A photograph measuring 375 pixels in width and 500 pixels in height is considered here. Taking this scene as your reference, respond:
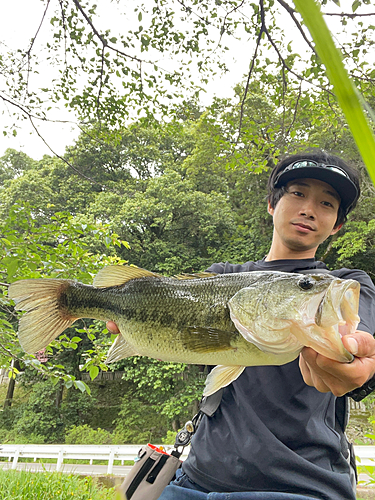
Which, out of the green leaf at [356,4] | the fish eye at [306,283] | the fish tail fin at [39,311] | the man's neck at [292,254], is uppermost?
the green leaf at [356,4]

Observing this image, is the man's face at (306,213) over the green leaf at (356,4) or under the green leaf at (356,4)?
under

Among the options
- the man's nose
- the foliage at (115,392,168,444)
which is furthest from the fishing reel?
the foliage at (115,392,168,444)

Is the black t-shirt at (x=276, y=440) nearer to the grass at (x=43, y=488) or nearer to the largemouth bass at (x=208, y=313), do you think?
the largemouth bass at (x=208, y=313)

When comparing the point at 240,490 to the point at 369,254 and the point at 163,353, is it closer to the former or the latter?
the point at 163,353

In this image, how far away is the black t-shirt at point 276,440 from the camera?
1.48m

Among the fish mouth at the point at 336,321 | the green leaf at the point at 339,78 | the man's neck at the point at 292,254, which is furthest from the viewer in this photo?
the man's neck at the point at 292,254

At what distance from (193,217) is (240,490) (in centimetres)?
1366

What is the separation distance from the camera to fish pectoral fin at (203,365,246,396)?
1376 millimetres

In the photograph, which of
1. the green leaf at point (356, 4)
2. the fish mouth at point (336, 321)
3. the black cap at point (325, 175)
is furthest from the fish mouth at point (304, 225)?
the green leaf at point (356, 4)

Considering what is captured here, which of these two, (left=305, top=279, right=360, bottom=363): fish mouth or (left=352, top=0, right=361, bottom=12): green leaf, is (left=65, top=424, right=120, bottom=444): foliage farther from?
(left=352, top=0, right=361, bottom=12): green leaf

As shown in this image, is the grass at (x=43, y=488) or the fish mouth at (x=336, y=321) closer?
the fish mouth at (x=336, y=321)

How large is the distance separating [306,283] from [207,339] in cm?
44

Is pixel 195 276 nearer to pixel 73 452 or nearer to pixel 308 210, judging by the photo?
pixel 308 210

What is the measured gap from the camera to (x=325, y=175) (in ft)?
6.31
